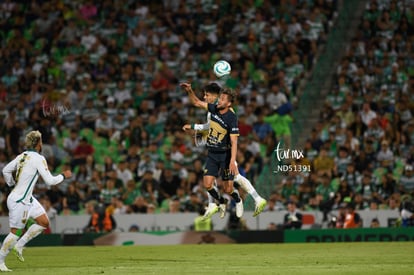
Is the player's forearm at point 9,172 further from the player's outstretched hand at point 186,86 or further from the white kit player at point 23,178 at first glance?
the player's outstretched hand at point 186,86

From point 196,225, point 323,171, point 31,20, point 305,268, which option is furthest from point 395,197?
point 31,20

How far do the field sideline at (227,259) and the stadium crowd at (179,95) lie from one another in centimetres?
467

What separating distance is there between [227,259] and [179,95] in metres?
14.0

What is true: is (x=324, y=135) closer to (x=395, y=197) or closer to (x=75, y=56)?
(x=395, y=197)

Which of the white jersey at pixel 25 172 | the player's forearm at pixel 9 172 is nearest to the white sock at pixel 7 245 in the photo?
the white jersey at pixel 25 172

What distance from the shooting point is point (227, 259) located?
20.0 m

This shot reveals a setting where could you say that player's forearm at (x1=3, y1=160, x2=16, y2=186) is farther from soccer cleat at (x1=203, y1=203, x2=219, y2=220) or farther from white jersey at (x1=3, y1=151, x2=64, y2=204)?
soccer cleat at (x1=203, y1=203, x2=219, y2=220)

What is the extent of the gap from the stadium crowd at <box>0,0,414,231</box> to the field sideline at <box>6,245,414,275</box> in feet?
15.3

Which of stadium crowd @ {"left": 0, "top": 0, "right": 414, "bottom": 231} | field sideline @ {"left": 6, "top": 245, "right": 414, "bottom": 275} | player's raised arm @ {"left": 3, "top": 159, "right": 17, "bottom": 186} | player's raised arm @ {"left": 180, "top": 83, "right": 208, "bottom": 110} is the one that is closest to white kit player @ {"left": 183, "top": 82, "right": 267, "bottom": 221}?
player's raised arm @ {"left": 180, "top": 83, "right": 208, "bottom": 110}

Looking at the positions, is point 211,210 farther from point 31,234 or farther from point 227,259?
point 31,234

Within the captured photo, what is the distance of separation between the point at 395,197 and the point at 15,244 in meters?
12.7

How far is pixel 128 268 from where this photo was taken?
18.0 meters

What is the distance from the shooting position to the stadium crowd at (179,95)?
29.4 meters

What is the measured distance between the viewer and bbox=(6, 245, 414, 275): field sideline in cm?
1748
